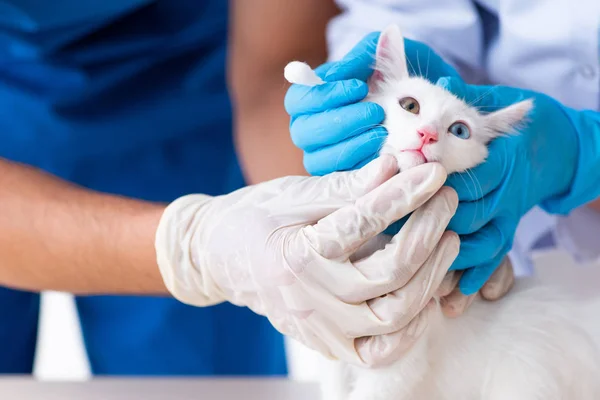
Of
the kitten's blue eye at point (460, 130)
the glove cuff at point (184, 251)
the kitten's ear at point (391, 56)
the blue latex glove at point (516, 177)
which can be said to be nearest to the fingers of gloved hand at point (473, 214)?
the blue latex glove at point (516, 177)

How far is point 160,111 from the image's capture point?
1.69 metres

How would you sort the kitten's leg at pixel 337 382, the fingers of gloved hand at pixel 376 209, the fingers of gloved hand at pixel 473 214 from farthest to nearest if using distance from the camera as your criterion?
the kitten's leg at pixel 337 382 < the fingers of gloved hand at pixel 473 214 < the fingers of gloved hand at pixel 376 209

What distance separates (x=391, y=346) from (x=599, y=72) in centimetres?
70

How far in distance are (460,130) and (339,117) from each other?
0.19 meters

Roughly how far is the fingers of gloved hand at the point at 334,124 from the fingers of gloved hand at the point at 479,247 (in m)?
0.24

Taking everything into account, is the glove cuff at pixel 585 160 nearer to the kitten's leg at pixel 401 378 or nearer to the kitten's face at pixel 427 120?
the kitten's face at pixel 427 120

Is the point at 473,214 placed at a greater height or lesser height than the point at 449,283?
greater

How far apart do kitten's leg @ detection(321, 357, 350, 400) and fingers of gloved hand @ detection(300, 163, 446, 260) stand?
29 cm

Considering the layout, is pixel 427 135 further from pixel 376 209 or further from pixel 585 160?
pixel 585 160

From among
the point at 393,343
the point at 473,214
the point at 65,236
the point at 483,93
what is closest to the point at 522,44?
the point at 483,93

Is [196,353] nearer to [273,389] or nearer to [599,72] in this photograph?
[273,389]

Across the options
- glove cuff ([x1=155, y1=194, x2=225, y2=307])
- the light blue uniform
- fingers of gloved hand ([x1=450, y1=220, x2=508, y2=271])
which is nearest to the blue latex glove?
fingers of gloved hand ([x1=450, y1=220, x2=508, y2=271])

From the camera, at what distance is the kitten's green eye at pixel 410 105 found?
0.95 metres

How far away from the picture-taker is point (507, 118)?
1.01m
